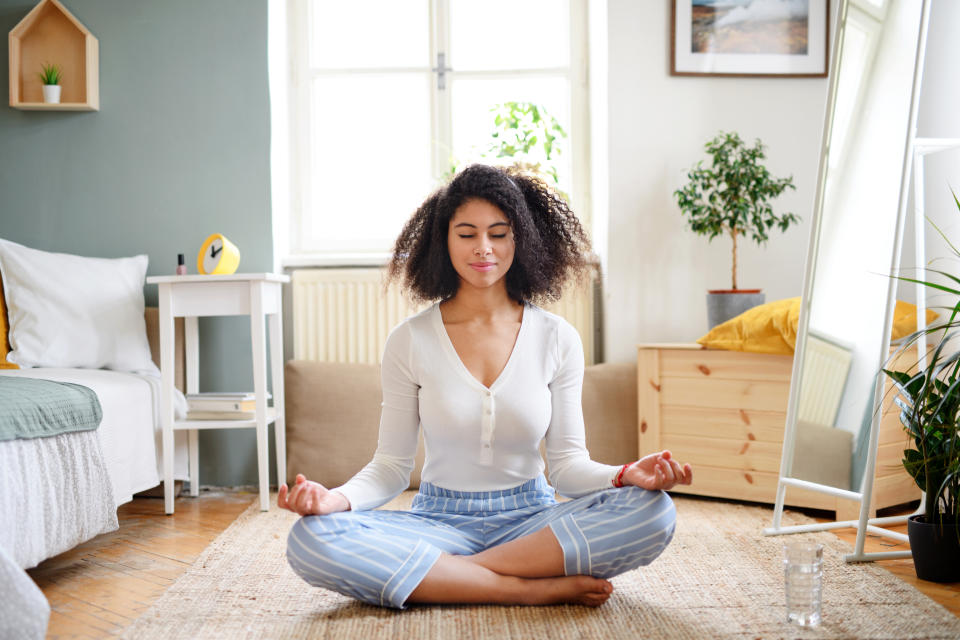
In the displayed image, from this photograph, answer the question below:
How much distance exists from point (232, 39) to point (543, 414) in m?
2.18

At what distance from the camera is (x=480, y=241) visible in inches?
66.9

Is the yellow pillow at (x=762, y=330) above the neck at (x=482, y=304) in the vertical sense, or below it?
below

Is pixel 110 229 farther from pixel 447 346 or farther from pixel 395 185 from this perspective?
pixel 447 346

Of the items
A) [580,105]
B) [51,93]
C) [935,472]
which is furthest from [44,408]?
[580,105]

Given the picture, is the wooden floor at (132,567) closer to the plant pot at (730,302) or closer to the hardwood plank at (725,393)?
the hardwood plank at (725,393)

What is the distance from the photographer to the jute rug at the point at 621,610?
1491 mm

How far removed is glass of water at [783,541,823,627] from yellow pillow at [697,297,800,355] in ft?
3.95

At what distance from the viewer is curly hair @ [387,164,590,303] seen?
68.7 inches

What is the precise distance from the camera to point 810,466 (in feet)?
7.46

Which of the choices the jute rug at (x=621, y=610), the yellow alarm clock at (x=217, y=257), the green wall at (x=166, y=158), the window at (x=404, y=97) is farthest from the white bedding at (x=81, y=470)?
the window at (x=404, y=97)

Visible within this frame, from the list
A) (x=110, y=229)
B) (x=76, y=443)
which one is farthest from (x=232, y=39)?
(x=76, y=443)

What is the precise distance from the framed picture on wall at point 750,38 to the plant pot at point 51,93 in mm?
2217

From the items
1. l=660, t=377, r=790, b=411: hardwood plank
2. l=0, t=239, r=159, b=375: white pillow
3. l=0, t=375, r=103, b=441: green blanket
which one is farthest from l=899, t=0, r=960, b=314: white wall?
l=0, t=239, r=159, b=375: white pillow

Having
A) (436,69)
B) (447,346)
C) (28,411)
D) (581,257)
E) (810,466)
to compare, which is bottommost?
(810,466)
